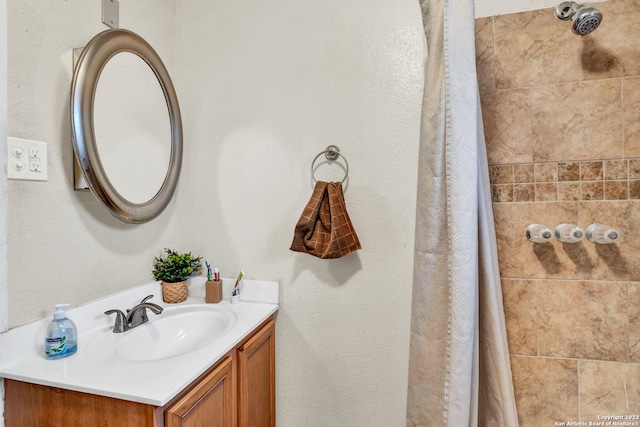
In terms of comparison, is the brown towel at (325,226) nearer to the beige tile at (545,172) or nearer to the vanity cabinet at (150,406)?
the vanity cabinet at (150,406)

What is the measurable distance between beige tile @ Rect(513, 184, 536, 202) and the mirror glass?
151 centimetres

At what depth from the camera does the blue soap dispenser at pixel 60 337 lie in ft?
3.06

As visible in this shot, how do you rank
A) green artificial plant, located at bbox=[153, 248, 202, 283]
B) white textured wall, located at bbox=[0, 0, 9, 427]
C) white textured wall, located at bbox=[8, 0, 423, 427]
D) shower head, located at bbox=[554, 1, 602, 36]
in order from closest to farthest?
white textured wall, located at bbox=[0, 0, 9, 427] → shower head, located at bbox=[554, 1, 602, 36] → white textured wall, located at bbox=[8, 0, 423, 427] → green artificial plant, located at bbox=[153, 248, 202, 283]

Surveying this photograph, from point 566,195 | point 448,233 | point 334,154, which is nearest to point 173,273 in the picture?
point 334,154

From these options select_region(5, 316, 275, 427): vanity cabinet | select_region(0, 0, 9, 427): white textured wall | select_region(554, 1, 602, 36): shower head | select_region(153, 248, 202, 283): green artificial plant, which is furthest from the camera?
select_region(153, 248, 202, 283): green artificial plant

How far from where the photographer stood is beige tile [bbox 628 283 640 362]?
115 cm

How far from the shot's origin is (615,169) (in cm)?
116

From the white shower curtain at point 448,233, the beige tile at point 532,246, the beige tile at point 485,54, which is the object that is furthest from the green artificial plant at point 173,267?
the beige tile at point 485,54

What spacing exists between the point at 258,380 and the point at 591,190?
4.91 ft

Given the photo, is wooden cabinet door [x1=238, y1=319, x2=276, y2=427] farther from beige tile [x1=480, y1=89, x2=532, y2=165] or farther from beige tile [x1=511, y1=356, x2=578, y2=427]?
beige tile [x1=480, y1=89, x2=532, y2=165]

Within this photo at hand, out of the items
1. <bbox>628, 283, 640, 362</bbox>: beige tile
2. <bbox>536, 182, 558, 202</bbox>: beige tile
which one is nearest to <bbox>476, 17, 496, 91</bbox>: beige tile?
<bbox>536, 182, 558, 202</bbox>: beige tile

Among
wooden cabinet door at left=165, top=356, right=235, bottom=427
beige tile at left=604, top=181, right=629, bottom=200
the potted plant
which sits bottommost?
wooden cabinet door at left=165, top=356, right=235, bottom=427

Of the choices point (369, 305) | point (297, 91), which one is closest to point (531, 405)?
point (369, 305)

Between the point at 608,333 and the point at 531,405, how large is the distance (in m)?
0.40
